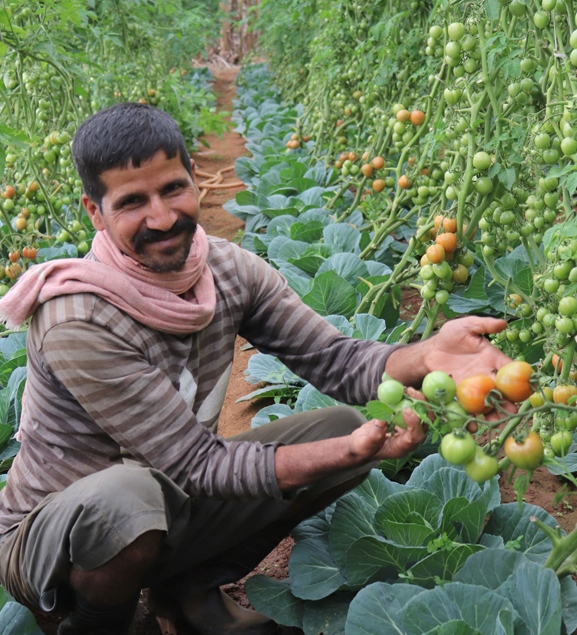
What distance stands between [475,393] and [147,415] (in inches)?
31.3

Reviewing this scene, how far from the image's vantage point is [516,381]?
5.11ft

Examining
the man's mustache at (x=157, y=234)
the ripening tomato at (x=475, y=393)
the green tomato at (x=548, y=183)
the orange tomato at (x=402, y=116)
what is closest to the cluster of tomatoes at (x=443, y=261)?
the green tomato at (x=548, y=183)

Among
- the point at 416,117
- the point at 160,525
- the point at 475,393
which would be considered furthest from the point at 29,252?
the point at 475,393

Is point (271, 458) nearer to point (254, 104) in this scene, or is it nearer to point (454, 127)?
point (454, 127)

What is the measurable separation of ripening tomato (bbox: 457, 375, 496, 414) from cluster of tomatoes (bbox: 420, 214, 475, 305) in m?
1.13

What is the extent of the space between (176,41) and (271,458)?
34.8 ft

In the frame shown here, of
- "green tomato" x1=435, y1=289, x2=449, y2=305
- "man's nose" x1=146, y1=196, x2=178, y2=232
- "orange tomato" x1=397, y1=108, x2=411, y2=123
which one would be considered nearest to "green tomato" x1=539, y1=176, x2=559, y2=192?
"green tomato" x1=435, y1=289, x2=449, y2=305

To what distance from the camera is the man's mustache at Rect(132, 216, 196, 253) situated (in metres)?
2.05

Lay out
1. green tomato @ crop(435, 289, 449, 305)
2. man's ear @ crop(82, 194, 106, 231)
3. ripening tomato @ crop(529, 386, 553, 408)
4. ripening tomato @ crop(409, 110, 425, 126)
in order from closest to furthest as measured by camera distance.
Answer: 1. ripening tomato @ crop(529, 386, 553, 408)
2. man's ear @ crop(82, 194, 106, 231)
3. green tomato @ crop(435, 289, 449, 305)
4. ripening tomato @ crop(409, 110, 425, 126)

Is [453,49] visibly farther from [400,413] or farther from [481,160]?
[400,413]

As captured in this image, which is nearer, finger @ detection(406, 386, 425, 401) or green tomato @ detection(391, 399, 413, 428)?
green tomato @ detection(391, 399, 413, 428)

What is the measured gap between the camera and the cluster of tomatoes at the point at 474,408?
4.96 feet

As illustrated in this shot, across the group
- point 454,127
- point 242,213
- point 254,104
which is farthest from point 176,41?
point 454,127

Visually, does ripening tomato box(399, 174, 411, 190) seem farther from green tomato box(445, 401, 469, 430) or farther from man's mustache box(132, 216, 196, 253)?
green tomato box(445, 401, 469, 430)
